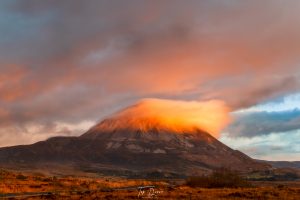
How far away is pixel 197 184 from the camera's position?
89812 mm

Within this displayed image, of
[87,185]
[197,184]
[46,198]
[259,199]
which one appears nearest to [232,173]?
[197,184]

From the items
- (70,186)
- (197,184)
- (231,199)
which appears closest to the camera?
(231,199)

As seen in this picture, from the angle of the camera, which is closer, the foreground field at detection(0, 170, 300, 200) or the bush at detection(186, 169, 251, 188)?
the foreground field at detection(0, 170, 300, 200)

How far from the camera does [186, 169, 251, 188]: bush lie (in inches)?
3551

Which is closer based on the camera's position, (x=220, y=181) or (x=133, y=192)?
(x=133, y=192)

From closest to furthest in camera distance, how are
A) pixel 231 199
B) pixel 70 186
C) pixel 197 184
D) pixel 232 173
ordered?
1. pixel 231 199
2. pixel 70 186
3. pixel 197 184
4. pixel 232 173

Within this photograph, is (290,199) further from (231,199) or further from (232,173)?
(232,173)

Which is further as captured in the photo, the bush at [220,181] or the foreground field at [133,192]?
the bush at [220,181]

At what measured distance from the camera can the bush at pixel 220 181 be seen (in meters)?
90.2

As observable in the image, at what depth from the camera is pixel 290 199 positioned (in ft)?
167

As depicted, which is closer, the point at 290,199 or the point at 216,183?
the point at 290,199

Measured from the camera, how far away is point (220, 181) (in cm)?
9181

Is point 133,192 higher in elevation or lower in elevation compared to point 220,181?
lower

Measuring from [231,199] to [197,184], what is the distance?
40.8 meters
